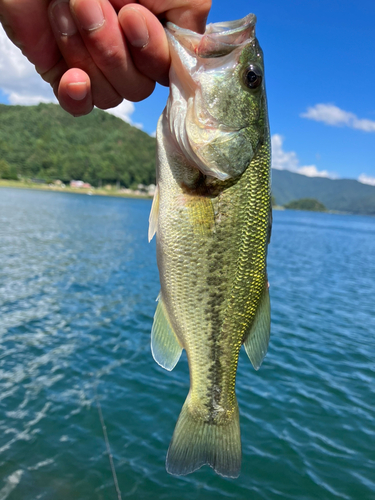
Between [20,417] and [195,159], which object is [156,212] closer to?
[195,159]

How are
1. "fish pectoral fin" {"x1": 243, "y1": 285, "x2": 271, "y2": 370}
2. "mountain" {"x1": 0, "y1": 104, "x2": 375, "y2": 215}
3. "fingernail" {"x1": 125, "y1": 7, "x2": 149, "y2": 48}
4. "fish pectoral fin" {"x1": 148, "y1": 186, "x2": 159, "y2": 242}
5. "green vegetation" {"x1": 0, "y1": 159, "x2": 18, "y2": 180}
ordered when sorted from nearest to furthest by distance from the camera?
"fingernail" {"x1": 125, "y1": 7, "x2": 149, "y2": 48}, "fish pectoral fin" {"x1": 148, "y1": 186, "x2": 159, "y2": 242}, "fish pectoral fin" {"x1": 243, "y1": 285, "x2": 271, "y2": 370}, "green vegetation" {"x1": 0, "y1": 159, "x2": 18, "y2": 180}, "mountain" {"x1": 0, "y1": 104, "x2": 375, "y2": 215}

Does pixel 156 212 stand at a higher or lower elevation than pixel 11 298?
higher

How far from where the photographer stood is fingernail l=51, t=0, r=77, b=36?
2.18 metres

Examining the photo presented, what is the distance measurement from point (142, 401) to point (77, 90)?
884 centimetres

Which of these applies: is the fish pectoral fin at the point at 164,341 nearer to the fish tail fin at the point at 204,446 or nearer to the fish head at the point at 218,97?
the fish tail fin at the point at 204,446

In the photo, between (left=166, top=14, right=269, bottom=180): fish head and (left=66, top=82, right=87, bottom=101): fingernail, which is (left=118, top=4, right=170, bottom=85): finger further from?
(left=66, top=82, right=87, bottom=101): fingernail

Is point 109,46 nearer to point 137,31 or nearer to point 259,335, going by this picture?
point 137,31

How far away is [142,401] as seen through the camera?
986 cm

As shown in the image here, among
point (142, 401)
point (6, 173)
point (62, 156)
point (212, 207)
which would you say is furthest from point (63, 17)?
point (62, 156)

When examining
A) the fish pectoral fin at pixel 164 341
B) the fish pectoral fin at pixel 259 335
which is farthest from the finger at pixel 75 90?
the fish pectoral fin at pixel 259 335

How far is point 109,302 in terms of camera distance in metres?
17.6

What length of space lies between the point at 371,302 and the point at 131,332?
48.6ft

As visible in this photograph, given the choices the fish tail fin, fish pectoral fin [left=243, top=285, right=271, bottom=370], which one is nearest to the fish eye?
fish pectoral fin [left=243, top=285, right=271, bottom=370]

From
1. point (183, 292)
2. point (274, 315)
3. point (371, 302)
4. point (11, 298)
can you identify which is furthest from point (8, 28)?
point (371, 302)
